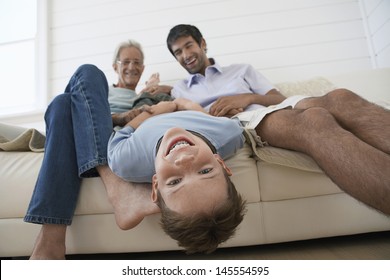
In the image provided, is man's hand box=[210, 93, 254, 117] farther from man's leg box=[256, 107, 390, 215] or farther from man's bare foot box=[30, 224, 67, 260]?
man's bare foot box=[30, 224, 67, 260]

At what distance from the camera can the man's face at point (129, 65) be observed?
5.07 ft

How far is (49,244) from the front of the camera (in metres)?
0.79

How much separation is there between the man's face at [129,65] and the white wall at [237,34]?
46cm

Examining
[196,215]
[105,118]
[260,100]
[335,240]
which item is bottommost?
[335,240]

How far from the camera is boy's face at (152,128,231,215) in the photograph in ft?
2.07

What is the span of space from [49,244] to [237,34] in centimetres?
178

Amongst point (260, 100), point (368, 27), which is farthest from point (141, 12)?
point (368, 27)

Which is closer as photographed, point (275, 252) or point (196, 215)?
point (196, 215)

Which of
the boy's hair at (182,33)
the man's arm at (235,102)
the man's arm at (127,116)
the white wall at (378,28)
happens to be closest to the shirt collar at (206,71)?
the boy's hair at (182,33)

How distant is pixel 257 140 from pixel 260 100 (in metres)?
0.42

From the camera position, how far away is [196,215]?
0.63 meters

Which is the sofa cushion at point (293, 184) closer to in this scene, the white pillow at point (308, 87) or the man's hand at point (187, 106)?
the man's hand at point (187, 106)
